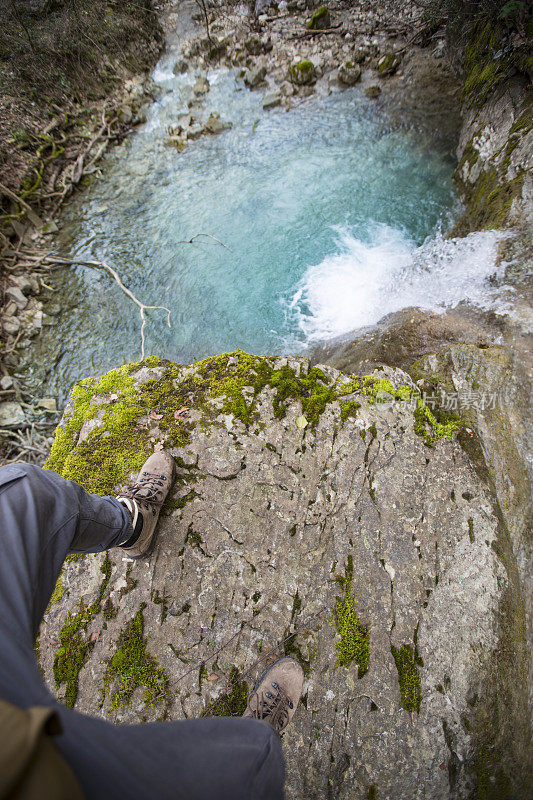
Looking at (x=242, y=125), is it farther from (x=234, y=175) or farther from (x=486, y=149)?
(x=486, y=149)

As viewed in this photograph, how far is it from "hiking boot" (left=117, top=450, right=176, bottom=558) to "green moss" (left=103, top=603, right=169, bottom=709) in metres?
0.53

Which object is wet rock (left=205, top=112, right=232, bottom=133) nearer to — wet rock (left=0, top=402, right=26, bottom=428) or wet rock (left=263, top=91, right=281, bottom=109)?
wet rock (left=263, top=91, right=281, bottom=109)

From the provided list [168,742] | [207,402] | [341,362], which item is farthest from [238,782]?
[341,362]

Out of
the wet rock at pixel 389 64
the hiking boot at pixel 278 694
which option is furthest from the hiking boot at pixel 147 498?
the wet rock at pixel 389 64

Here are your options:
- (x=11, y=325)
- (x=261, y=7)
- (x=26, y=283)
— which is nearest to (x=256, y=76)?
(x=261, y=7)

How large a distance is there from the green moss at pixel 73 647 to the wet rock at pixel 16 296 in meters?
4.90

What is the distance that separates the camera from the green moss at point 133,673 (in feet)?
7.33

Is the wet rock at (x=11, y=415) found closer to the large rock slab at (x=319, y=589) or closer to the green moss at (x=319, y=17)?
the large rock slab at (x=319, y=589)

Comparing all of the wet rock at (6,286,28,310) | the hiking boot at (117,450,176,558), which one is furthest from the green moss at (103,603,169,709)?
the wet rock at (6,286,28,310)

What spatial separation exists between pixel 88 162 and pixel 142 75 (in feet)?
12.4

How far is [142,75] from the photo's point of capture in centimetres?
904

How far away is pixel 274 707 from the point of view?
2.10 metres

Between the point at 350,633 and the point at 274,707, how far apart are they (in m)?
0.60

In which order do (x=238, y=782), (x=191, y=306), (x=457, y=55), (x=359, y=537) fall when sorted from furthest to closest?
(x=457, y=55) < (x=191, y=306) < (x=359, y=537) < (x=238, y=782)
